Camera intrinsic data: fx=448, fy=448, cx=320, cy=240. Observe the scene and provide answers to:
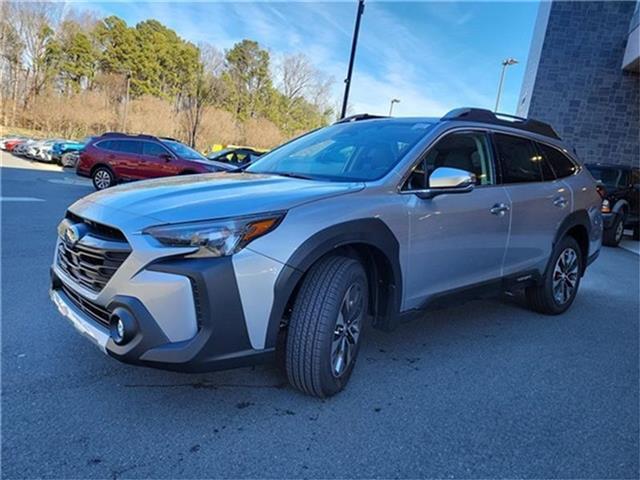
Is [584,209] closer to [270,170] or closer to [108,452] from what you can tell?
[270,170]

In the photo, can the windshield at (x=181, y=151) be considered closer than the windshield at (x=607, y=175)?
No

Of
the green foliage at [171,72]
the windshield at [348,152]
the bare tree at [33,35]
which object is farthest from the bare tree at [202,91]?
the windshield at [348,152]

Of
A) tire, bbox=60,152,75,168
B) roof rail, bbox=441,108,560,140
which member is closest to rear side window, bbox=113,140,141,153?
tire, bbox=60,152,75,168

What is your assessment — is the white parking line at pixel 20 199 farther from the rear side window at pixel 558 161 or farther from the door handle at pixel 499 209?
the rear side window at pixel 558 161

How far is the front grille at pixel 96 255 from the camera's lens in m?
2.10

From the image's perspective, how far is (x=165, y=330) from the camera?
199cm

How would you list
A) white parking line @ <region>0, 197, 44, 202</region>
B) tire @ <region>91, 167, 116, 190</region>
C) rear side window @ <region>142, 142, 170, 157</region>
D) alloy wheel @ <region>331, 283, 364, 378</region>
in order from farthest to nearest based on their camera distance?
tire @ <region>91, 167, 116, 190</region> < rear side window @ <region>142, 142, 170, 157</region> < white parking line @ <region>0, 197, 44, 202</region> < alloy wheel @ <region>331, 283, 364, 378</region>

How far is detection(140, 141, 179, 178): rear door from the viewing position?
12.9m

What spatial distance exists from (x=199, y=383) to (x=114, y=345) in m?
0.71

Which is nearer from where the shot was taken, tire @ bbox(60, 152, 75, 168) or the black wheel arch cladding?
the black wheel arch cladding

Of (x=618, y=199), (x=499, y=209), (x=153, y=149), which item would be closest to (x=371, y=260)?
(x=499, y=209)

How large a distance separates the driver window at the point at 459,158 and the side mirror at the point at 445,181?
0.08 metres

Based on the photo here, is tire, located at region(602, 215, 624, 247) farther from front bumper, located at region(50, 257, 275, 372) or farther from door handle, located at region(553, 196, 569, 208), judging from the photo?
front bumper, located at region(50, 257, 275, 372)

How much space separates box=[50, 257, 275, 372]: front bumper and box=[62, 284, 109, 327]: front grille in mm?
98
